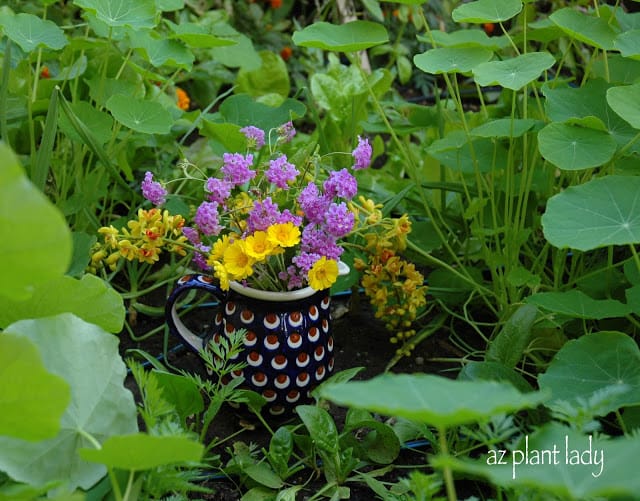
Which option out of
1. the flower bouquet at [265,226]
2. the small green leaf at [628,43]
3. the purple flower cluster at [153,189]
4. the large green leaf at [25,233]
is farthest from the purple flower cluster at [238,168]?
the small green leaf at [628,43]

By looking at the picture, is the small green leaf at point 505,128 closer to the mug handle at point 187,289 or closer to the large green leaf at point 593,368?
the large green leaf at point 593,368

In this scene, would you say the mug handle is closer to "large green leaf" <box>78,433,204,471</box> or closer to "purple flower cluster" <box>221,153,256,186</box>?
"purple flower cluster" <box>221,153,256,186</box>

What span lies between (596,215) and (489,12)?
16.8 inches

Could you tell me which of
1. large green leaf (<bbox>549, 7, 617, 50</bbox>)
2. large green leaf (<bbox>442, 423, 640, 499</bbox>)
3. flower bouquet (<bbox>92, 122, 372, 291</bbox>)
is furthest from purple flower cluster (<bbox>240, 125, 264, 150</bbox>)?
large green leaf (<bbox>442, 423, 640, 499</bbox>)

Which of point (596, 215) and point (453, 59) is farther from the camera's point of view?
point (453, 59)

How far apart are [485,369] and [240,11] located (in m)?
1.97

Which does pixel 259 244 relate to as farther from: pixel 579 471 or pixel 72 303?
pixel 579 471

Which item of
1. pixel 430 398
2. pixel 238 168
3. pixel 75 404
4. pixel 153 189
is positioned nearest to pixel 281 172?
pixel 238 168

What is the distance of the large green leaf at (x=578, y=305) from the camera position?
1.26m

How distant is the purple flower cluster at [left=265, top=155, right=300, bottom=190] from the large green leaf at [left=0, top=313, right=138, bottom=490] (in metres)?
0.35

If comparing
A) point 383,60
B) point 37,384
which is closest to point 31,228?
point 37,384

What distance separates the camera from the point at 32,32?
5.01ft

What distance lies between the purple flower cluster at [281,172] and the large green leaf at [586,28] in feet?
1.69

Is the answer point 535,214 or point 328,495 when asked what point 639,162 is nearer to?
point 535,214
